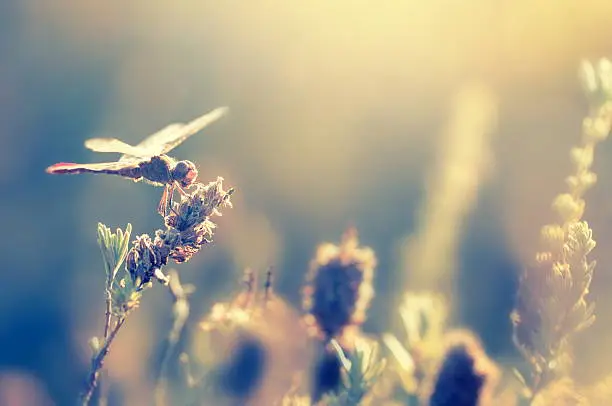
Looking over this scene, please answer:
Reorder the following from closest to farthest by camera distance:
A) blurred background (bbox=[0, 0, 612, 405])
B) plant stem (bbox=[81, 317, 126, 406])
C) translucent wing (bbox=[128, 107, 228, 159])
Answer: plant stem (bbox=[81, 317, 126, 406]), translucent wing (bbox=[128, 107, 228, 159]), blurred background (bbox=[0, 0, 612, 405])

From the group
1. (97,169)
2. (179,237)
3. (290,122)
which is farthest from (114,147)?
(290,122)

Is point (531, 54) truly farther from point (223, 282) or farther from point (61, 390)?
point (61, 390)

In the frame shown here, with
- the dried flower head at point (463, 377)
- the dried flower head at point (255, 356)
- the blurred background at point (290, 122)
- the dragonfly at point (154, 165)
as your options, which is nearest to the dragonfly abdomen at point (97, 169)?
the dragonfly at point (154, 165)

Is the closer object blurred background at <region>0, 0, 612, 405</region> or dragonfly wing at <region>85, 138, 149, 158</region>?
dragonfly wing at <region>85, 138, 149, 158</region>

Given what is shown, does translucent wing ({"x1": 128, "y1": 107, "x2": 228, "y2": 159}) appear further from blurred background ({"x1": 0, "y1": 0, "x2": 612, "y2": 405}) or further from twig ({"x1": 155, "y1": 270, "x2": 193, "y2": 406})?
blurred background ({"x1": 0, "y1": 0, "x2": 612, "y2": 405})

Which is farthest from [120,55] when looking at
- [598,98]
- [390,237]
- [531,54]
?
[598,98]

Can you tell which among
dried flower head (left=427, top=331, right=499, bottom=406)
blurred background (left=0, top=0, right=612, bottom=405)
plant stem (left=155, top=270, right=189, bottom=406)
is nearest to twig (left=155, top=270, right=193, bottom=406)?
plant stem (left=155, top=270, right=189, bottom=406)

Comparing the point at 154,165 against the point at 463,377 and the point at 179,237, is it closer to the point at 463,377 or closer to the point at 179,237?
the point at 179,237

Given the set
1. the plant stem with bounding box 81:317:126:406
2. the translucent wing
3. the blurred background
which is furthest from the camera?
the blurred background
